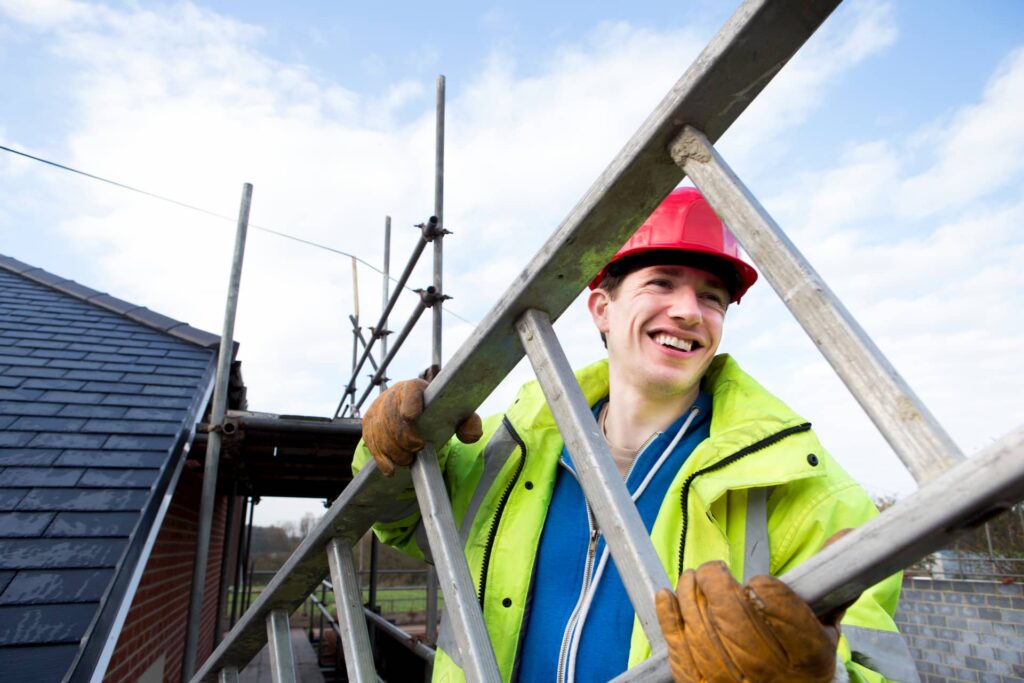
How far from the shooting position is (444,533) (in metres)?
1.21

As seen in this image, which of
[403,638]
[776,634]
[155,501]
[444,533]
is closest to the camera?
[776,634]

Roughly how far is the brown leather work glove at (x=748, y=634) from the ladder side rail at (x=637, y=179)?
497 mm

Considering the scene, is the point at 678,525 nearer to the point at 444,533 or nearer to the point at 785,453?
the point at 785,453

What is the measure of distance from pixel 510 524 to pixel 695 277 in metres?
0.82

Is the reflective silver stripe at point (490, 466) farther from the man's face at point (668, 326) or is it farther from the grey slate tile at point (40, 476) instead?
the grey slate tile at point (40, 476)

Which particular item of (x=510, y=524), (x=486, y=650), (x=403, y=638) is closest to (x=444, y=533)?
(x=486, y=650)

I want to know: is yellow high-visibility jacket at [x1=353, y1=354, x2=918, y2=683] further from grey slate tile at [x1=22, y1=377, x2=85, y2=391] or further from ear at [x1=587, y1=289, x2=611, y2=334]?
grey slate tile at [x1=22, y1=377, x2=85, y2=391]

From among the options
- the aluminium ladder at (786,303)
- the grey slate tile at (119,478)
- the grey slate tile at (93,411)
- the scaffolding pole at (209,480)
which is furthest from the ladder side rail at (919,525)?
the grey slate tile at (93,411)

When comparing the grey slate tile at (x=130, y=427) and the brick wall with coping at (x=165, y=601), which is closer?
the brick wall with coping at (x=165, y=601)

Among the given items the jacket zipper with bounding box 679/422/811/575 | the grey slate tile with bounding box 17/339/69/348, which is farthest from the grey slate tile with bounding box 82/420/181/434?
the jacket zipper with bounding box 679/422/811/575

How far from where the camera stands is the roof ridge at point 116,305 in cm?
571

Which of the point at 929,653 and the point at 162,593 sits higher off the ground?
the point at 162,593

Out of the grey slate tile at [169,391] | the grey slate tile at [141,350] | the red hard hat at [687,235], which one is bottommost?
the red hard hat at [687,235]

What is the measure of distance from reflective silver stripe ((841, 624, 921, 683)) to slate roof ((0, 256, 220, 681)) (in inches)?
99.2
